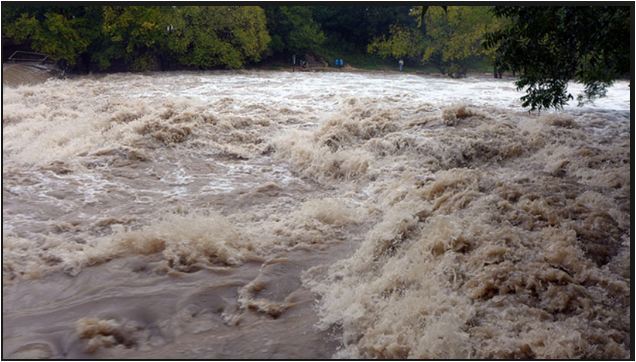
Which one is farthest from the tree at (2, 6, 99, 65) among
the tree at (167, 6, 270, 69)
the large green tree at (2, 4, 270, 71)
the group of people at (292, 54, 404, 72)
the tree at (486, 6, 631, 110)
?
the tree at (486, 6, 631, 110)

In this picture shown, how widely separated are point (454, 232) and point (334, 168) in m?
2.43

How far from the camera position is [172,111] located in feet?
25.3

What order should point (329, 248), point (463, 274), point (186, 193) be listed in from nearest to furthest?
point (463, 274)
point (329, 248)
point (186, 193)

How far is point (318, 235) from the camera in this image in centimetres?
405

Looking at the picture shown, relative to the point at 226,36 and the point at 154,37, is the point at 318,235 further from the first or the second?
the point at 226,36

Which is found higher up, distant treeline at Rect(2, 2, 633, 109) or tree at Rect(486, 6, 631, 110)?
distant treeline at Rect(2, 2, 633, 109)

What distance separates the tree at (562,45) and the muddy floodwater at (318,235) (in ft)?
3.06

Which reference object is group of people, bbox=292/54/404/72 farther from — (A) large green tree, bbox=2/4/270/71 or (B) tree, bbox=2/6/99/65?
(B) tree, bbox=2/6/99/65

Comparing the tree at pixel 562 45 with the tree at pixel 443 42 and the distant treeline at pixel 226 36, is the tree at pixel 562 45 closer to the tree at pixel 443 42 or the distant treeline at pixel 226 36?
the distant treeline at pixel 226 36

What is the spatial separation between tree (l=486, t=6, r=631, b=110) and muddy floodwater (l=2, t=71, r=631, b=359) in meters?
0.93

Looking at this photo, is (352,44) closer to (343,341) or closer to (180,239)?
(180,239)

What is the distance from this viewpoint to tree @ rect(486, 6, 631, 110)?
3.28 meters

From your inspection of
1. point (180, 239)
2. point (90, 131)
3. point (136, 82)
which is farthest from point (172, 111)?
point (136, 82)

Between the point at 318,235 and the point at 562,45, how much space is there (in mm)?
2317
